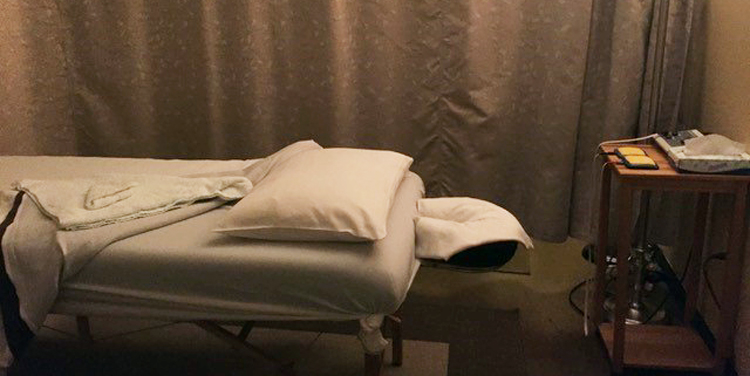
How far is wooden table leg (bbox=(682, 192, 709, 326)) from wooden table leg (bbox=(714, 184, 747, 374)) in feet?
0.80

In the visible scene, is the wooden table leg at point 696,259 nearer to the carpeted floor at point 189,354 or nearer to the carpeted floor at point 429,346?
the carpeted floor at point 429,346

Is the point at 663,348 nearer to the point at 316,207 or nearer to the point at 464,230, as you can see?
the point at 464,230

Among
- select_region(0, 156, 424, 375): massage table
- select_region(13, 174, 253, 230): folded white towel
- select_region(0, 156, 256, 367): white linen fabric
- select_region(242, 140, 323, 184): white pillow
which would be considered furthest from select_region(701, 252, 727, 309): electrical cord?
select_region(0, 156, 256, 367): white linen fabric

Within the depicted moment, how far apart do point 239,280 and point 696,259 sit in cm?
150

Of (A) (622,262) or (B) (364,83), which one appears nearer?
(A) (622,262)

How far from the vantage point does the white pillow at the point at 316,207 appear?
1.62m

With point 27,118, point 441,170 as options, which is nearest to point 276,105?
point 441,170

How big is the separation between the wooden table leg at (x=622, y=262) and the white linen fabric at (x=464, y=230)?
0.90ft

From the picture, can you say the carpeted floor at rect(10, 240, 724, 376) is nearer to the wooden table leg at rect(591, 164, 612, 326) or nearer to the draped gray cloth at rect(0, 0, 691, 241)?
the wooden table leg at rect(591, 164, 612, 326)

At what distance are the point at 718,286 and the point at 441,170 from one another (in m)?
1.15

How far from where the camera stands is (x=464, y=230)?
184 centimetres

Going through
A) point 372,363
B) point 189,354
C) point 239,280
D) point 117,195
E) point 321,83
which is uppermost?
point 321,83

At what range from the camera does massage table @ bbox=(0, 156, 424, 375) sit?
1.60 metres

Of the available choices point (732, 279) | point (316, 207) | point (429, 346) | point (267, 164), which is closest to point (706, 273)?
point (732, 279)
